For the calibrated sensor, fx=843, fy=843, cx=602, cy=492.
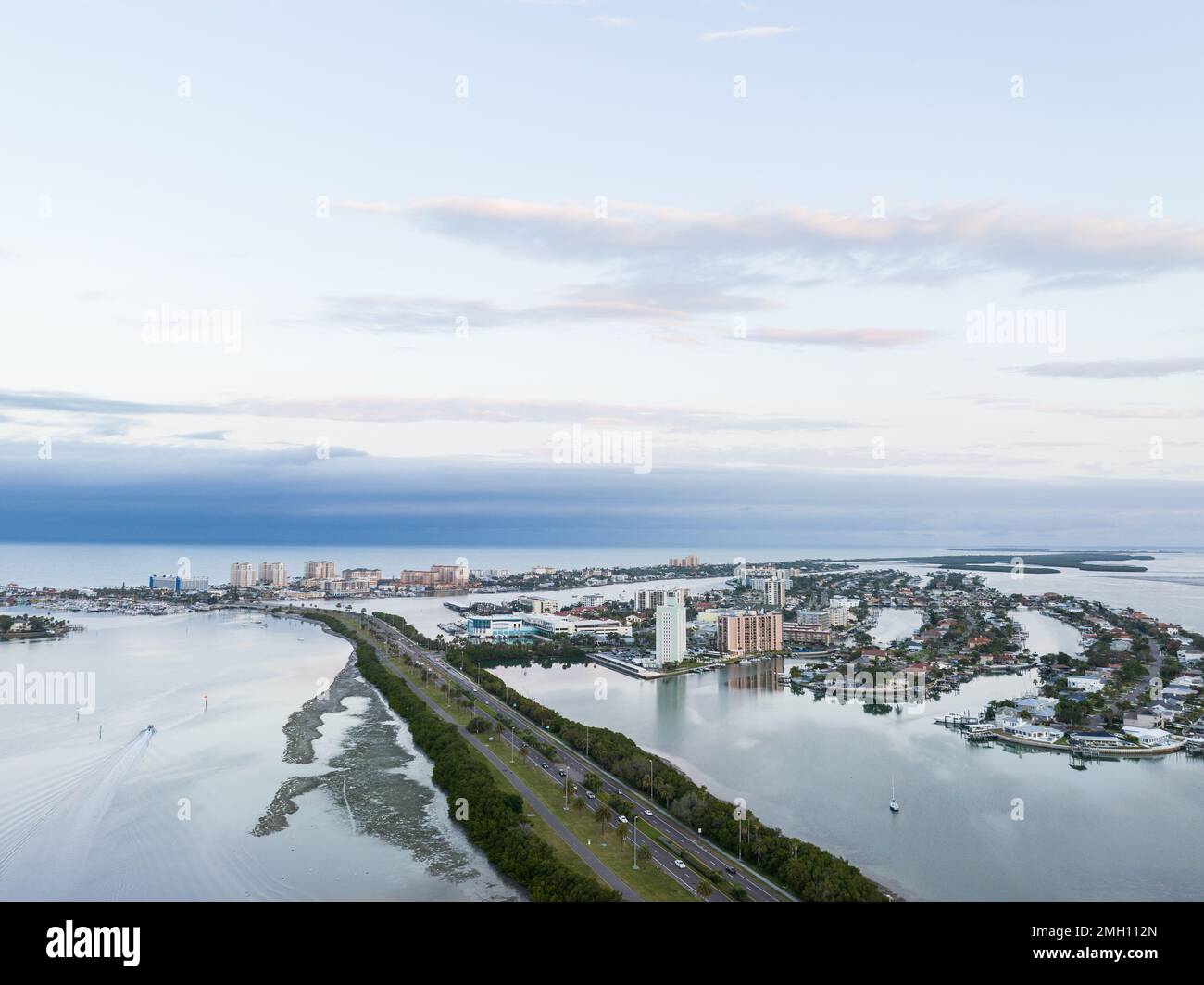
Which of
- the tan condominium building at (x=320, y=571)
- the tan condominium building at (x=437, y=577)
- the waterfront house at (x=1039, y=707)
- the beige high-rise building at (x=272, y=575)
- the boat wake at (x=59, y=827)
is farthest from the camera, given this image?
the tan condominium building at (x=320, y=571)

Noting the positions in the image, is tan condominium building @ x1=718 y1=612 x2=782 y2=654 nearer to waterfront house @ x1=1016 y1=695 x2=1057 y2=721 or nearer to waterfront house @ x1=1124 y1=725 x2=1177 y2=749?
waterfront house @ x1=1016 y1=695 x2=1057 y2=721

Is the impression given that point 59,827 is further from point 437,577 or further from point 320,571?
point 320,571

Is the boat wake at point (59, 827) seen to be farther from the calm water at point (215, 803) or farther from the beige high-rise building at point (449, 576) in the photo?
the beige high-rise building at point (449, 576)

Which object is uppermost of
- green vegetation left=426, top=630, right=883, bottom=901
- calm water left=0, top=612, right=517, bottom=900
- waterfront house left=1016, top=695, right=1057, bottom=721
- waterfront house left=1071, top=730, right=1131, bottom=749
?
green vegetation left=426, top=630, right=883, bottom=901

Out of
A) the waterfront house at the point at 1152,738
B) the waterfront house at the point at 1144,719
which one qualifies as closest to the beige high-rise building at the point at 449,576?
the waterfront house at the point at 1144,719

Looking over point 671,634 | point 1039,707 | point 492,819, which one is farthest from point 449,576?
point 492,819

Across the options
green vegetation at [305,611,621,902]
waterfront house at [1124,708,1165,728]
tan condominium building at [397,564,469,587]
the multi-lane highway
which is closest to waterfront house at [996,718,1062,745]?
waterfront house at [1124,708,1165,728]
